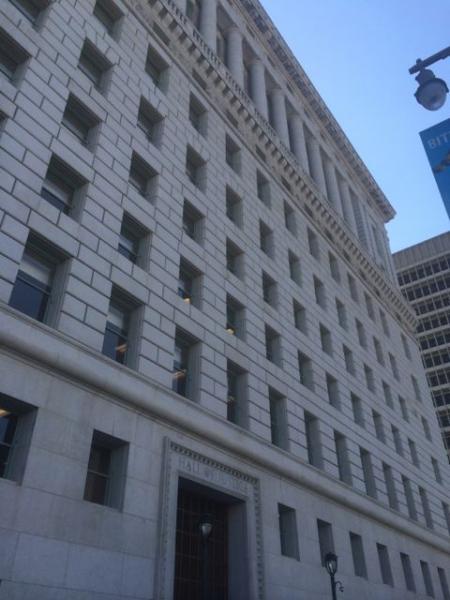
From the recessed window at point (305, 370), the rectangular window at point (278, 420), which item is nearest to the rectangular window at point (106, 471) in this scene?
the rectangular window at point (278, 420)

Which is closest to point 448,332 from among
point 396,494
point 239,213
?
point 396,494

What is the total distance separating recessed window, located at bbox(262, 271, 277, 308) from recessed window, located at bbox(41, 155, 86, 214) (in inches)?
531

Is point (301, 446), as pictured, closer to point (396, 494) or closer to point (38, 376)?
point (396, 494)

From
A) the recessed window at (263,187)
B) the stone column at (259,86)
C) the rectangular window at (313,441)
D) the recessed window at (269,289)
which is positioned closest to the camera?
the rectangular window at (313,441)

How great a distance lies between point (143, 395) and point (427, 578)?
26754 millimetres

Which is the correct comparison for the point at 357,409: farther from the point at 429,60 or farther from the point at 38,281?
the point at 429,60

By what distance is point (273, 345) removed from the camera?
30.9m

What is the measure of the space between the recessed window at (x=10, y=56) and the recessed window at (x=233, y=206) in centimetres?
1364

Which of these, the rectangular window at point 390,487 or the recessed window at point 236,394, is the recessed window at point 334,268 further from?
the recessed window at point 236,394

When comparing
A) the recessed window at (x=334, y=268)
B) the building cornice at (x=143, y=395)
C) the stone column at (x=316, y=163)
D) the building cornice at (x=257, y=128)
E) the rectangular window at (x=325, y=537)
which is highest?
the stone column at (x=316, y=163)

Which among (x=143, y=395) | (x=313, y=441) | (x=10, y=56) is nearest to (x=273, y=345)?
(x=313, y=441)

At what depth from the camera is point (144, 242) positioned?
24375 millimetres

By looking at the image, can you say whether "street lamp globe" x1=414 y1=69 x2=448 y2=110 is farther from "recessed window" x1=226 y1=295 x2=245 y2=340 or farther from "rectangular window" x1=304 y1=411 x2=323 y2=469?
"rectangular window" x1=304 y1=411 x2=323 y2=469

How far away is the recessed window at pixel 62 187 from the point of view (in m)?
21.5
